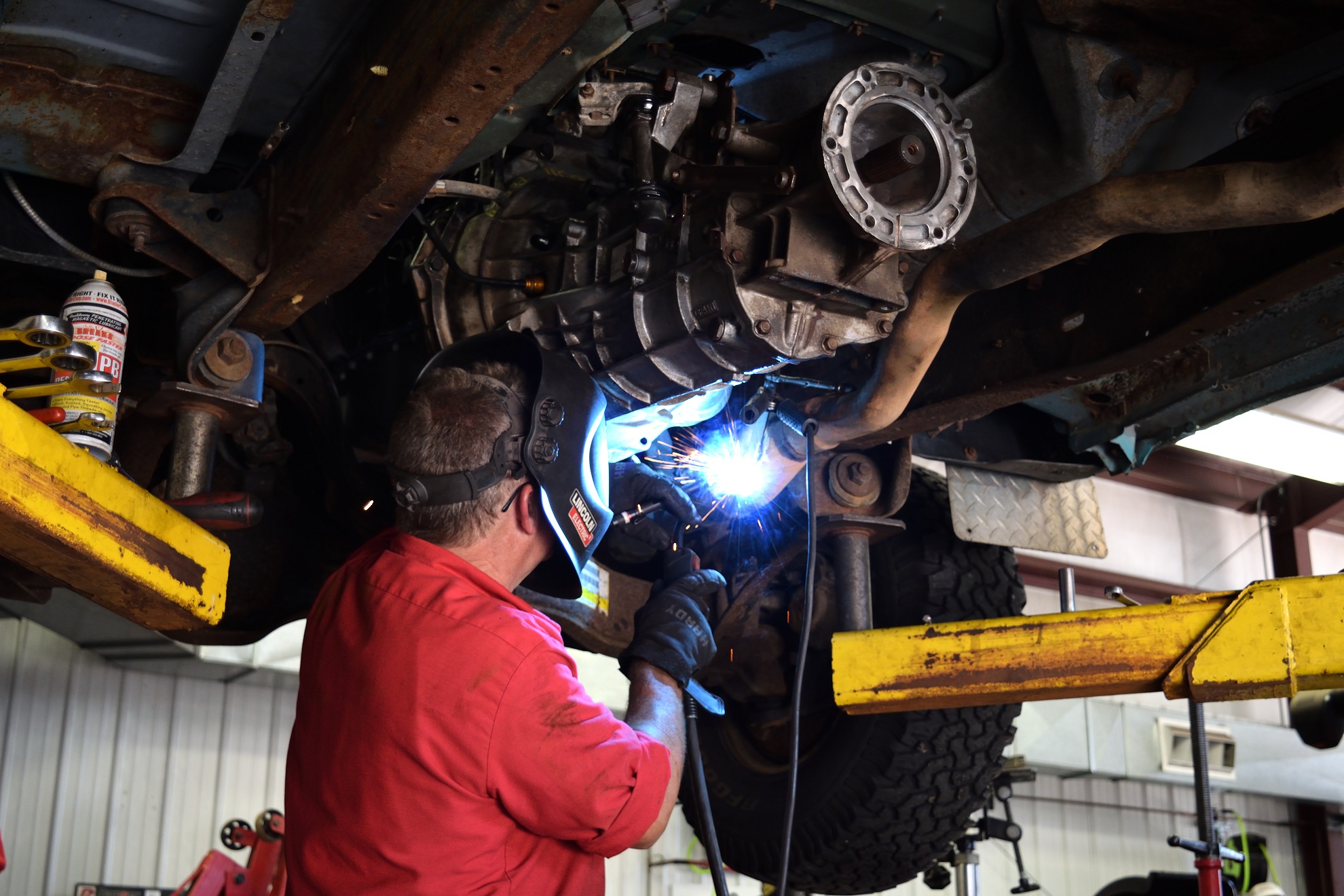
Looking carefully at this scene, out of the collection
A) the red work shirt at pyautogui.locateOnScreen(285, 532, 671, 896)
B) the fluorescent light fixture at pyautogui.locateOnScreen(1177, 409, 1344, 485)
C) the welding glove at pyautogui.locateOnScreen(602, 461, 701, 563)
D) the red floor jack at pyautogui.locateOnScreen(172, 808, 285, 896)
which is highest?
the fluorescent light fixture at pyautogui.locateOnScreen(1177, 409, 1344, 485)

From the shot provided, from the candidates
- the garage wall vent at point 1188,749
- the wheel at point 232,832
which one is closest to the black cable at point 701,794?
the wheel at point 232,832

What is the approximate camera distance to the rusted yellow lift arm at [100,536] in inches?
72.0

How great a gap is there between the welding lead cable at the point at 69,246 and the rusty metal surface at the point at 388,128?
0.74 ft

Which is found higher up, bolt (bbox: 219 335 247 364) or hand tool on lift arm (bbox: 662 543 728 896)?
bolt (bbox: 219 335 247 364)

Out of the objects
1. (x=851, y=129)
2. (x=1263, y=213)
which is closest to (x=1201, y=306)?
(x=1263, y=213)

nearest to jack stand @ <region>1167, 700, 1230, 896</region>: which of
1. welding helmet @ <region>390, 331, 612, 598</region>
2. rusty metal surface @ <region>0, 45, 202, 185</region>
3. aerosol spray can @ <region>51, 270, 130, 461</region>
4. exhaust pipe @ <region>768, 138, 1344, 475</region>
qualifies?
exhaust pipe @ <region>768, 138, 1344, 475</region>

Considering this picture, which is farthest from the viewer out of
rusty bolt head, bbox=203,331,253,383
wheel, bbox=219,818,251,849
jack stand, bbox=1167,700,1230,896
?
wheel, bbox=219,818,251,849

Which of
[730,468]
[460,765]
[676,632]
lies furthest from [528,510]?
[730,468]

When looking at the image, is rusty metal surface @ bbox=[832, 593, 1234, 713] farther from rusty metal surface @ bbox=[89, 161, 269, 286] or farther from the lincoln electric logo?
rusty metal surface @ bbox=[89, 161, 269, 286]

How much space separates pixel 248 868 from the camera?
243 inches

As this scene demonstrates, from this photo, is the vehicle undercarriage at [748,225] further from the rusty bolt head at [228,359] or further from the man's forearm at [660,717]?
the man's forearm at [660,717]

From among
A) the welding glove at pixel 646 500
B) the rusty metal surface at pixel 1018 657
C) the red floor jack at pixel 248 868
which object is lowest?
the red floor jack at pixel 248 868

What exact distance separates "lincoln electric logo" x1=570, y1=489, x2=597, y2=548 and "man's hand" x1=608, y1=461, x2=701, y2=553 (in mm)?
530

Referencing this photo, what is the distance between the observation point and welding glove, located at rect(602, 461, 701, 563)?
9.39 feet
